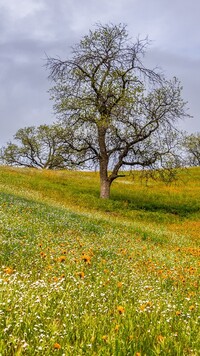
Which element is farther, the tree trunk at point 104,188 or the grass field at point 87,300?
the tree trunk at point 104,188

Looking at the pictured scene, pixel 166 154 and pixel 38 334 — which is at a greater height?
pixel 166 154

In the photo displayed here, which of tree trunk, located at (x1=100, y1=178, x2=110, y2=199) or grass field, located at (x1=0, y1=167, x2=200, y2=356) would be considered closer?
grass field, located at (x1=0, y1=167, x2=200, y2=356)

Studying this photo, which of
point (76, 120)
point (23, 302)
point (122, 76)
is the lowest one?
point (23, 302)

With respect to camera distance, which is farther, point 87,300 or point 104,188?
point 104,188

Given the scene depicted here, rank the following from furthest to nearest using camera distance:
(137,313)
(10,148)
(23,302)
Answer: (10,148) → (137,313) → (23,302)

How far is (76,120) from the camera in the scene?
112 feet

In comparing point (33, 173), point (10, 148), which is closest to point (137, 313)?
point (33, 173)

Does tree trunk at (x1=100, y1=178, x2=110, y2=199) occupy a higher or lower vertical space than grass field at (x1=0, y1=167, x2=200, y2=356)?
higher

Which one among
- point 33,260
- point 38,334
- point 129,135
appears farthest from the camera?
point 129,135

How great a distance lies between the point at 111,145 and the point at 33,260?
2756cm

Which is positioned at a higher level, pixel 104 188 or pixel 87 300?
pixel 104 188

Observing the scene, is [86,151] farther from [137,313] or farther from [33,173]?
[137,313]

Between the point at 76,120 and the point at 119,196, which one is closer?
the point at 76,120

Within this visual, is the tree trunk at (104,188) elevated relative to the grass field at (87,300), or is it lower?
elevated
